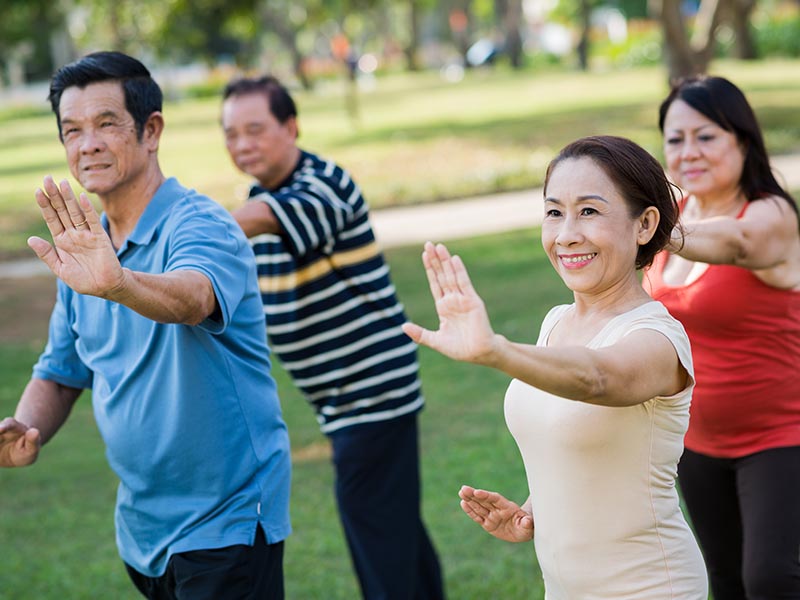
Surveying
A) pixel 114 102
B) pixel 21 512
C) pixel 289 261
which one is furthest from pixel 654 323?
pixel 21 512

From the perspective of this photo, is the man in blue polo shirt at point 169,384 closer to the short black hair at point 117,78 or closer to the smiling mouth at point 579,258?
the short black hair at point 117,78

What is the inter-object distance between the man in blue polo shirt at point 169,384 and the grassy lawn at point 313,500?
2303 millimetres

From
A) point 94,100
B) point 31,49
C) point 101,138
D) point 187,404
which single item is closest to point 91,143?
point 101,138

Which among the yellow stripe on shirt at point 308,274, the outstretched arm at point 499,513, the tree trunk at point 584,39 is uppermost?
the yellow stripe on shirt at point 308,274

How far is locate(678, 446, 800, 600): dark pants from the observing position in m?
3.65

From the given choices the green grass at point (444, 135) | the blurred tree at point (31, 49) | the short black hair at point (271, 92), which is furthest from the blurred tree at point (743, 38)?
the short black hair at point (271, 92)

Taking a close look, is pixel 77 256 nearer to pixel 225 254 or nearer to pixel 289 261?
pixel 225 254

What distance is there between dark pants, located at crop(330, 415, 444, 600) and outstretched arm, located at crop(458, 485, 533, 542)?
5.54ft

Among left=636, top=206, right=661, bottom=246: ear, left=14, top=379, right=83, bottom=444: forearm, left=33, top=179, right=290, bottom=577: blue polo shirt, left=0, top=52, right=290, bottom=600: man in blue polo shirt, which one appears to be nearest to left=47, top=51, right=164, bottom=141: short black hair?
left=0, top=52, right=290, bottom=600: man in blue polo shirt

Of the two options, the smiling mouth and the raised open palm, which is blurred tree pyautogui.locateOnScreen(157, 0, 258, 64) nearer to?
the raised open palm

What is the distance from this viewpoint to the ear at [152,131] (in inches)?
139

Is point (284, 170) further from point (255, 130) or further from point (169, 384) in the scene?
point (169, 384)

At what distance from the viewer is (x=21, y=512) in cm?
733

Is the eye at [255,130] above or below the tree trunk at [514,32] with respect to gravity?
above
